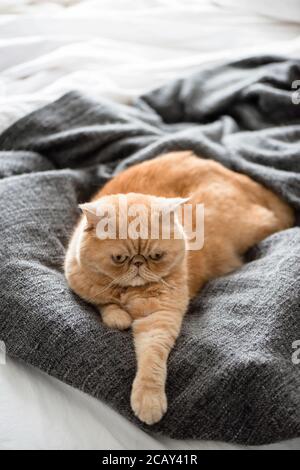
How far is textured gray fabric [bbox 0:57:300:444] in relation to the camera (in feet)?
3.51

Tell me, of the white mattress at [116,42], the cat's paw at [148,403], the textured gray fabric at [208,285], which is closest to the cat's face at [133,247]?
the textured gray fabric at [208,285]

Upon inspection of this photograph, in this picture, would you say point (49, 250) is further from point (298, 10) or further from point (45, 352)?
point (298, 10)

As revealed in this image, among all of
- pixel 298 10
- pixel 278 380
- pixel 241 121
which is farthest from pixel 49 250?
pixel 298 10

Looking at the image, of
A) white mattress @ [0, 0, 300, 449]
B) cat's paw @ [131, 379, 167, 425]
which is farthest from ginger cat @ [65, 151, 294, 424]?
white mattress @ [0, 0, 300, 449]

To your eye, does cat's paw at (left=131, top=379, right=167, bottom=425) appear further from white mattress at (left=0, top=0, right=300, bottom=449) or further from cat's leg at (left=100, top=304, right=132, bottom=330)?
white mattress at (left=0, top=0, right=300, bottom=449)

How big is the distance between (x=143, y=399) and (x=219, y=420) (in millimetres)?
136

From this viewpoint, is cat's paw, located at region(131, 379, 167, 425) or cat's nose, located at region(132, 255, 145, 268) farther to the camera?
cat's nose, located at region(132, 255, 145, 268)

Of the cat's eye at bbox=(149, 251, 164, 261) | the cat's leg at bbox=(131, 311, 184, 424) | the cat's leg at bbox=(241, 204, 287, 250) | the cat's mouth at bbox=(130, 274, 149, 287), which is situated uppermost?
the cat's eye at bbox=(149, 251, 164, 261)

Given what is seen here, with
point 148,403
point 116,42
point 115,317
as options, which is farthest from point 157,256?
point 116,42

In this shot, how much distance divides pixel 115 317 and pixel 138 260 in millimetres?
126

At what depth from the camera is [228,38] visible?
2.17m

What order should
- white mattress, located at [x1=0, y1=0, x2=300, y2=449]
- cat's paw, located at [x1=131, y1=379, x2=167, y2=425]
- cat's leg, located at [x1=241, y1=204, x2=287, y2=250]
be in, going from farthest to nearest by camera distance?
white mattress, located at [x1=0, y1=0, x2=300, y2=449], cat's leg, located at [x1=241, y1=204, x2=287, y2=250], cat's paw, located at [x1=131, y1=379, x2=167, y2=425]

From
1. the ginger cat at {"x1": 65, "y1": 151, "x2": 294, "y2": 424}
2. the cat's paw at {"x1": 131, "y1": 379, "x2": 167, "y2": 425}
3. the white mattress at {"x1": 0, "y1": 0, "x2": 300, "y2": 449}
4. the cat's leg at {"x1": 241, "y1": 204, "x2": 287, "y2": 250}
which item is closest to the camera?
the cat's paw at {"x1": 131, "y1": 379, "x2": 167, "y2": 425}

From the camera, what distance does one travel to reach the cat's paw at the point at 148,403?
104 centimetres
